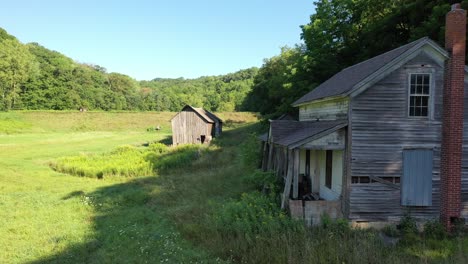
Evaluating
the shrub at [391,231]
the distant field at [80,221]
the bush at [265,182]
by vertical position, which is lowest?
the distant field at [80,221]

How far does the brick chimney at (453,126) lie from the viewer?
13.0m

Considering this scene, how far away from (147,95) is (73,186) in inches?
4918

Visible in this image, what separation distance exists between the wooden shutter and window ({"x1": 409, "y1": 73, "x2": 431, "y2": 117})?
1428mm

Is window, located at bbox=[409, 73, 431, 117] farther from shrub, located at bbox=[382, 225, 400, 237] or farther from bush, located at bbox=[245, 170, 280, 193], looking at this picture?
bush, located at bbox=[245, 170, 280, 193]

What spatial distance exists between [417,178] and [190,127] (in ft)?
107

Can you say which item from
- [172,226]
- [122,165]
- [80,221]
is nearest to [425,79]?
[172,226]

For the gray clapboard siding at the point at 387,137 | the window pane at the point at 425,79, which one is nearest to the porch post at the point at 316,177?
the gray clapboard siding at the point at 387,137

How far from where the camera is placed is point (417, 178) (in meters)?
13.3

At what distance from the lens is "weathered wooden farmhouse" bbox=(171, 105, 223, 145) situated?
43.3 m

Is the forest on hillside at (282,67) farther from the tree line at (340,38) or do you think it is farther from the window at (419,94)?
the window at (419,94)

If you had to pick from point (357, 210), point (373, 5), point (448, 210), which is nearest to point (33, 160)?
point (357, 210)

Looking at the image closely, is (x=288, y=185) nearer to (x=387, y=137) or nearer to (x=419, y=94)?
(x=387, y=137)

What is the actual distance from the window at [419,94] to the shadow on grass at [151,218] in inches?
347

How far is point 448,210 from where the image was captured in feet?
43.1
